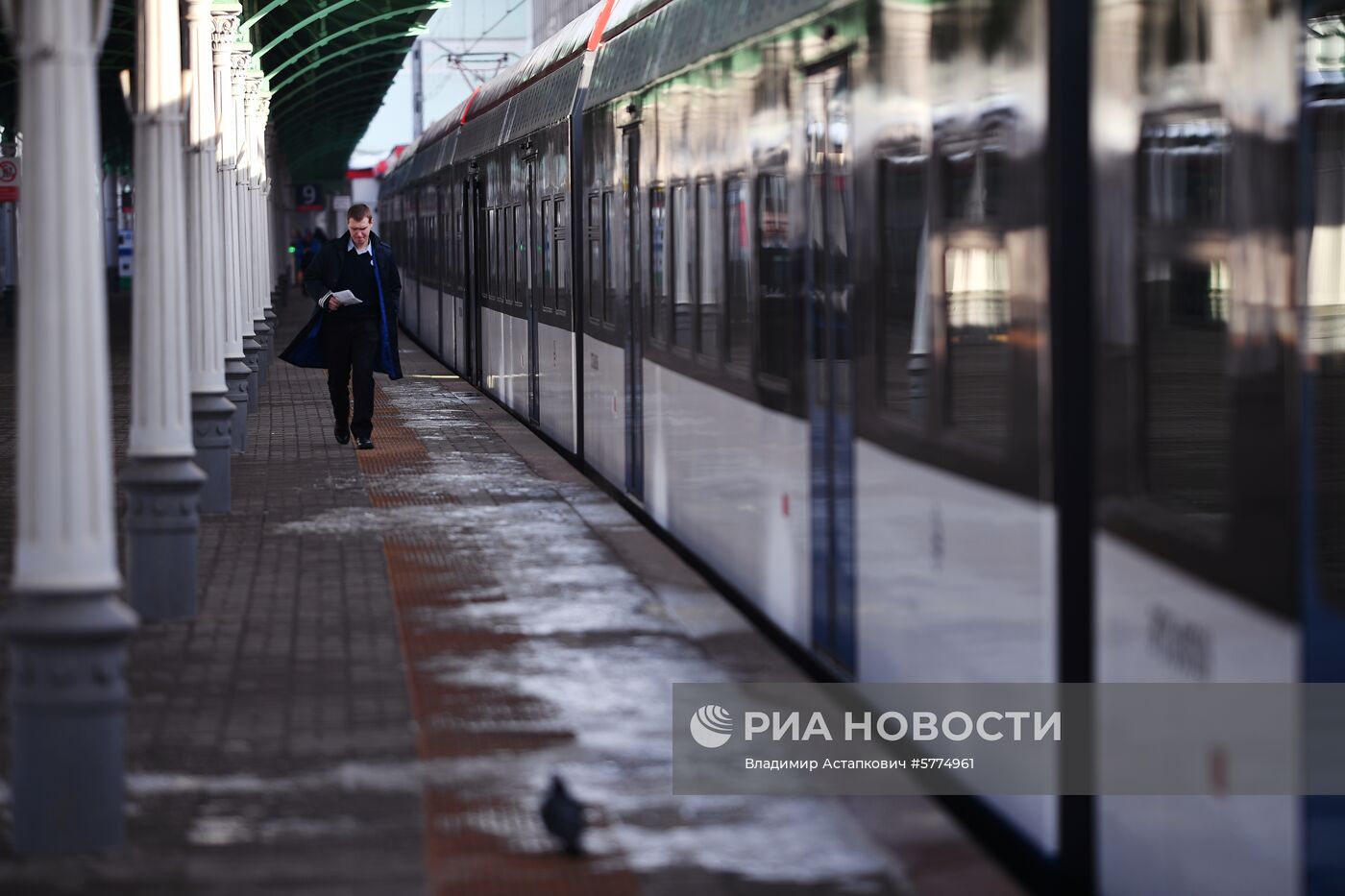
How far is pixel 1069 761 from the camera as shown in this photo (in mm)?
5137

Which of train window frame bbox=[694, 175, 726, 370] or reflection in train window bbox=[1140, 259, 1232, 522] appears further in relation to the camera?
train window frame bbox=[694, 175, 726, 370]

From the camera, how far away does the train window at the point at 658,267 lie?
11055mm

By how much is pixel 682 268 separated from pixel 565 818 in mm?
5265

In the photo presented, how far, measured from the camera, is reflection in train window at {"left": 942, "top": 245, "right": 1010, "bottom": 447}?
5555mm

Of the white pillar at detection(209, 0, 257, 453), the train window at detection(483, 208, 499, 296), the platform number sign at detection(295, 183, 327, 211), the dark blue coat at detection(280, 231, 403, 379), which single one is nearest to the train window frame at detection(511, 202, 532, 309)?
the dark blue coat at detection(280, 231, 403, 379)

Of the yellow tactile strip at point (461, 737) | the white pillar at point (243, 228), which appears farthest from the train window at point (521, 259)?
the yellow tactile strip at point (461, 737)

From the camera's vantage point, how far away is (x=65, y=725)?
5.83 metres

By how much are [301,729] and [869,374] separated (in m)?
2.15

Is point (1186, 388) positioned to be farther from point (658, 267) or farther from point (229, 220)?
point (229, 220)

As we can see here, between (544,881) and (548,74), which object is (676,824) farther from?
(548,74)

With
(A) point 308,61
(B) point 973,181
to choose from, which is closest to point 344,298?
(B) point 973,181

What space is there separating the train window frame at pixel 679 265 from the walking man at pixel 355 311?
6.04 m

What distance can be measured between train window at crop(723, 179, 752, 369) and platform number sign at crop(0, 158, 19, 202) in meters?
28.5

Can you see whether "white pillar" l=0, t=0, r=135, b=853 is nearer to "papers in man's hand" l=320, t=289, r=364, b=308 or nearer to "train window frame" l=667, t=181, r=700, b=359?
"train window frame" l=667, t=181, r=700, b=359
